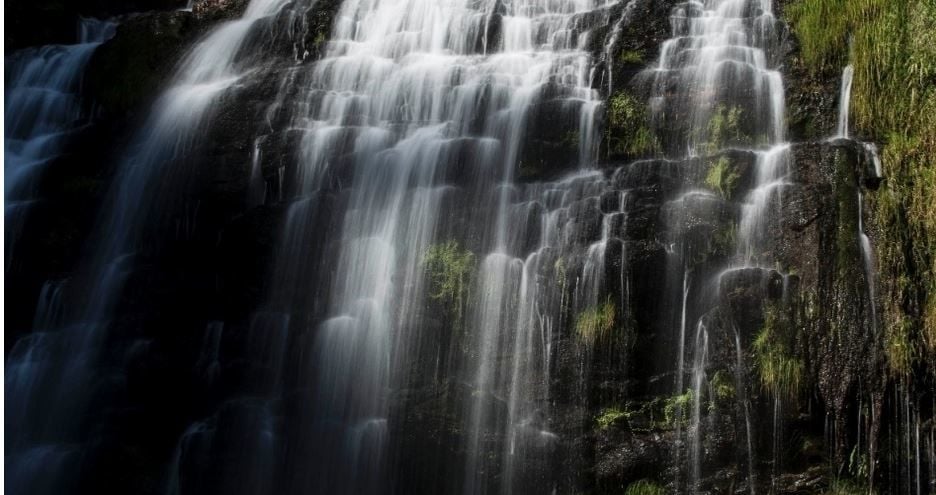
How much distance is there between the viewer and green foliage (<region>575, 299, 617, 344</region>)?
31.1 feet

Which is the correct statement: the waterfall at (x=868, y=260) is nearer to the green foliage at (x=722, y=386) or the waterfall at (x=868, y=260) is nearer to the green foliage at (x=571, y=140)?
the green foliage at (x=722, y=386)

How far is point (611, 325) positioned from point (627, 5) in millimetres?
5144

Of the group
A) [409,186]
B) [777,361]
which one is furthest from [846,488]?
[409,186]

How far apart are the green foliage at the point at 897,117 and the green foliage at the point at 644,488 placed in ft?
8.16

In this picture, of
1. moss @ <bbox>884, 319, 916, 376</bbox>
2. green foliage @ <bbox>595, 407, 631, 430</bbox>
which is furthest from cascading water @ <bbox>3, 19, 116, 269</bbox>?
moss @ <bbox>884, 319, 916, 376</bbox>

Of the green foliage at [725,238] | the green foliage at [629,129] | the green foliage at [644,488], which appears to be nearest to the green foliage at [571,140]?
the green foliage at [629,129]

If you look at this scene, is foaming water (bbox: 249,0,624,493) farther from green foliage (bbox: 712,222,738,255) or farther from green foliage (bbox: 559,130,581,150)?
green foliage (bbox: 712,222,738,255)

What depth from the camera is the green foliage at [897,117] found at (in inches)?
340

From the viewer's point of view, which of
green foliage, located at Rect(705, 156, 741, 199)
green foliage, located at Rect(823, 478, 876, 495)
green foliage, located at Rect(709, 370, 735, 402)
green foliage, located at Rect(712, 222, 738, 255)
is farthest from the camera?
green foliage, located at Rect(705, 156, 741, 199)

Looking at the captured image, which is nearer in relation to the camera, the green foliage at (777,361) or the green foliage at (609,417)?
the green foliage at (777,361)

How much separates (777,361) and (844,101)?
3.16 meters

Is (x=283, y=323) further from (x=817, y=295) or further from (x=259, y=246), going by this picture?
(x=817, y=295)

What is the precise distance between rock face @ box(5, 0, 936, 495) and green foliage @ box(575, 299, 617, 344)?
0.02 metres

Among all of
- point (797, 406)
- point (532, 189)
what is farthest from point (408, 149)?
point (797, 406)
